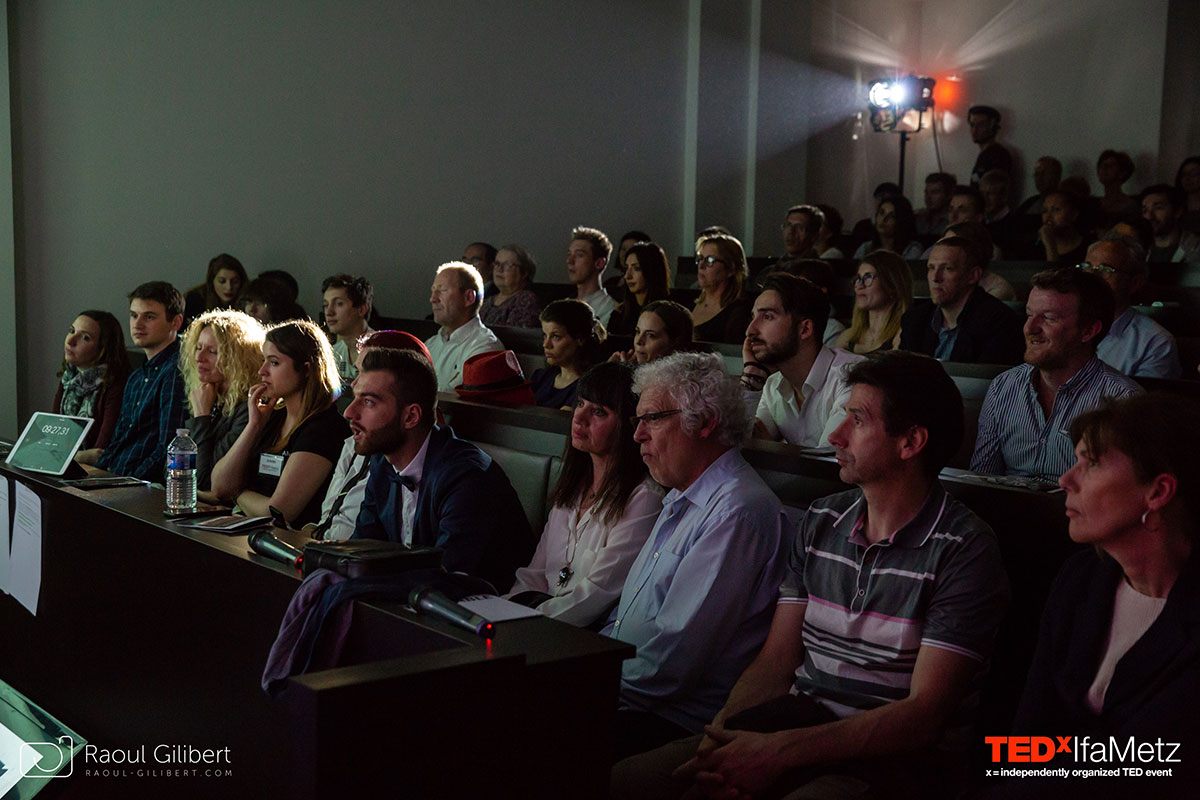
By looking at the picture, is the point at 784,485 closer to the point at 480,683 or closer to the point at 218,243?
the point at 480,683

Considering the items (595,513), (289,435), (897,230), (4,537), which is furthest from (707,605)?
(897,230)

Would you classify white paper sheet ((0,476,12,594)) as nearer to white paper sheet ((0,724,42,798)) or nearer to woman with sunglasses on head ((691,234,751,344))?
white paper sheet ((0,724,42,798))

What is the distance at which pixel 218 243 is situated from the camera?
21.4ft

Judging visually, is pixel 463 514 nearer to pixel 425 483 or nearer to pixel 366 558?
pixel 425 483

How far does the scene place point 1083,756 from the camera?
4.91ft

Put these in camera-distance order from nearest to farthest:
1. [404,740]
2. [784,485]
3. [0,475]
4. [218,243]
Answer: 1. [404,740]
2. [784,485]
3. [0,475]
4. [218,243]

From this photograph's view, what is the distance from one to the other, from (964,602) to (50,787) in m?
1.65

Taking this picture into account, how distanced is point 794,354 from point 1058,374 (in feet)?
2.42

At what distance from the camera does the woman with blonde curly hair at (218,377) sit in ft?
11.7

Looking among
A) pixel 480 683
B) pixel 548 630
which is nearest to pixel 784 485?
pixel 548 630

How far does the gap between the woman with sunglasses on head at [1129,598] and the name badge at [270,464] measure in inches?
90.2

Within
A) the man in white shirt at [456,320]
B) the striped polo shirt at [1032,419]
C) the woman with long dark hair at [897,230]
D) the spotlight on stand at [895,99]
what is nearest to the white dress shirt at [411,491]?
the striped polo shirt at [1032,419]

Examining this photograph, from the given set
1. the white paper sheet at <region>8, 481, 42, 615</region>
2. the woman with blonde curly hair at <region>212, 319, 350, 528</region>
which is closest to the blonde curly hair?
the woman with blonde curly hair at <region>212, 319, 350, 528</region>

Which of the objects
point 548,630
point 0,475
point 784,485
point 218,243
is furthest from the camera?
point 218,243
